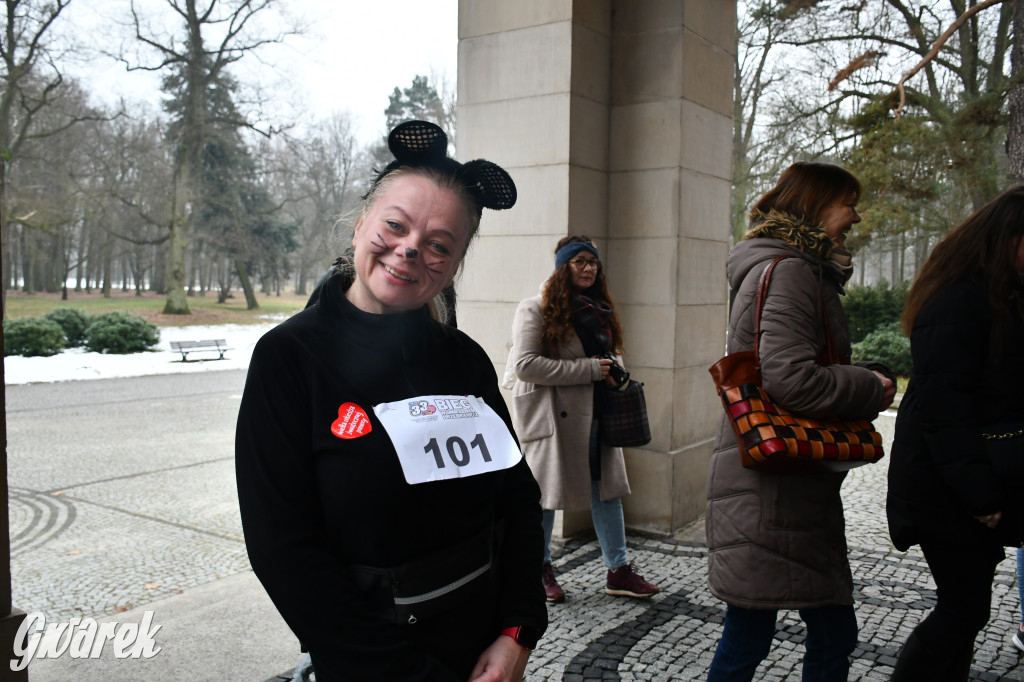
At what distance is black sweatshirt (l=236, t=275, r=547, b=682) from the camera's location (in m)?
1.41

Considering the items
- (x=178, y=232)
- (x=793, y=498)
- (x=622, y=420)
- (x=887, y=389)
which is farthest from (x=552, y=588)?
(x=178, y=232)

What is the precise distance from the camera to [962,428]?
2.46 m

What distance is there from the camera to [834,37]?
16250mm

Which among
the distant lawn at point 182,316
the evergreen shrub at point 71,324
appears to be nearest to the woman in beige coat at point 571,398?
the evergreen shrub at point 71,324

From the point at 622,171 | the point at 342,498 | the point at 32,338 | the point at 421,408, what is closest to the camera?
the point at 342,498

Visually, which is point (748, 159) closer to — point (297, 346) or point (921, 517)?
point (921, 517)

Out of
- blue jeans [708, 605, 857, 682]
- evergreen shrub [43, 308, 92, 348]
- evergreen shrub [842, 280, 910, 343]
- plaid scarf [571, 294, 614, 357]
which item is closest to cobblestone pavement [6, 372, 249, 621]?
plaid scarf [571, 294, 614, 357]

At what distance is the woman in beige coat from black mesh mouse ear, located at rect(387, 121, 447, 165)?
8.09 ft

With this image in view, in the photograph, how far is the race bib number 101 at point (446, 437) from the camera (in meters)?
1.49

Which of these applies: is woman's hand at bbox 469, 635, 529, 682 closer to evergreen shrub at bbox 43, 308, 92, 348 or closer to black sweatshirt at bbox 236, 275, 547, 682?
black sweatshirt at bbox 236, 275, 547, 682

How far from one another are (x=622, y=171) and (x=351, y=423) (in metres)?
4.26

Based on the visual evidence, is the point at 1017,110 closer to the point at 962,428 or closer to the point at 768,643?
the point at 962,428

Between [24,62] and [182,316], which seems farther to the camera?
[182,316]

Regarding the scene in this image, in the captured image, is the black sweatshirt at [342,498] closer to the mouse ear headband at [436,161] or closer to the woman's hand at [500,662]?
the woman's hand at [500,662]
